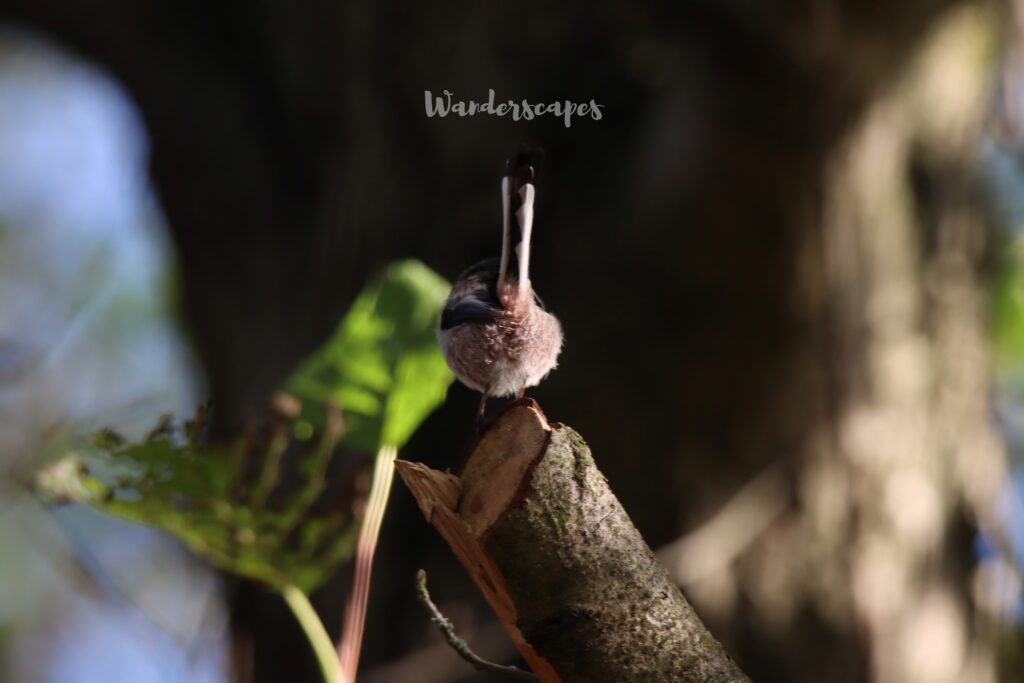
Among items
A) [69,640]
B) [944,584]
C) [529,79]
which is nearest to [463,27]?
[529,79]

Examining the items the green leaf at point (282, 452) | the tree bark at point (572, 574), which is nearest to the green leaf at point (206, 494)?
the green leaf at point (282, 452)

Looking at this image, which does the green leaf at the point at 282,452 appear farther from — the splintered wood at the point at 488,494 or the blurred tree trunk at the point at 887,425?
the blurred tree trunk at the point at 887,425

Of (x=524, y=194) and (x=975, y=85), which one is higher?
(x=975, y=85)

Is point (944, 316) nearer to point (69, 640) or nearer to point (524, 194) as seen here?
point (524, 194)

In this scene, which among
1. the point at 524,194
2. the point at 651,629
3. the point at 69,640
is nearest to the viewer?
the point at 651,629

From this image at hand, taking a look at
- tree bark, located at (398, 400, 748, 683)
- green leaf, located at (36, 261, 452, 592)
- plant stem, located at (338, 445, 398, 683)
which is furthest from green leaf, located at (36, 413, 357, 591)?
tree bark, located at (398, 400, 748, 683)

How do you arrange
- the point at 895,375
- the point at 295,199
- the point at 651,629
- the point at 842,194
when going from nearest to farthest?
the point at 651,629 → the point at 842,194 → the point at 895,375 → the point at 295,199
